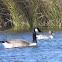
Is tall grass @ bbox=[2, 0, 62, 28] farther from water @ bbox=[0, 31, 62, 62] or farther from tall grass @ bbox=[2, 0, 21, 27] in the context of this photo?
water @ bbox=[0, 31, 62, 62]

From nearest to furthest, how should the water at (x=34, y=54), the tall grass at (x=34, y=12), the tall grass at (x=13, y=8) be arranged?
1. the water at (x=34, y=54)
2. the tall grass at (x=13, y=8)
3. the tall grass at (x=34, y=12)

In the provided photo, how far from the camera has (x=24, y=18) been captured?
22.7 m

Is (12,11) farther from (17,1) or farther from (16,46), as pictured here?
(16,46)

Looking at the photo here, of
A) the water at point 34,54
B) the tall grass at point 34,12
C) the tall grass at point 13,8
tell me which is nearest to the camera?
the water at point 34,54

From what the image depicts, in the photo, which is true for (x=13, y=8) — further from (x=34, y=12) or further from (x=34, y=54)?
(x=34, y=54)

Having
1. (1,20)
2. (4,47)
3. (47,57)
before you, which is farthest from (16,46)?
(1,20)

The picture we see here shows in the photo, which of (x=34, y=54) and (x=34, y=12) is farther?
(x=34, y=12)

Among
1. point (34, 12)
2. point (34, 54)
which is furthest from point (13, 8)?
point (34, 54)

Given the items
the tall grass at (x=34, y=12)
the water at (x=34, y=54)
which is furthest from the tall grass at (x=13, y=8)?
the water at (x=34, y=54)

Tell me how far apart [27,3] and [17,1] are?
1.07 meters

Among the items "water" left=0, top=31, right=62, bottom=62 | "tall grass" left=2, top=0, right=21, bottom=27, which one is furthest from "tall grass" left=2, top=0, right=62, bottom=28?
"water" left=0, top=31, right=62, bottom=62

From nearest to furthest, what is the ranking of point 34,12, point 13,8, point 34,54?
point 34,54 < point 13,8 < point 34,12

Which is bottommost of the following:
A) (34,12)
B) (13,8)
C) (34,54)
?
(34,54)

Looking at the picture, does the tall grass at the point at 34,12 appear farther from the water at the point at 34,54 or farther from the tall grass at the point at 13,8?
the water at the point at 34,54
